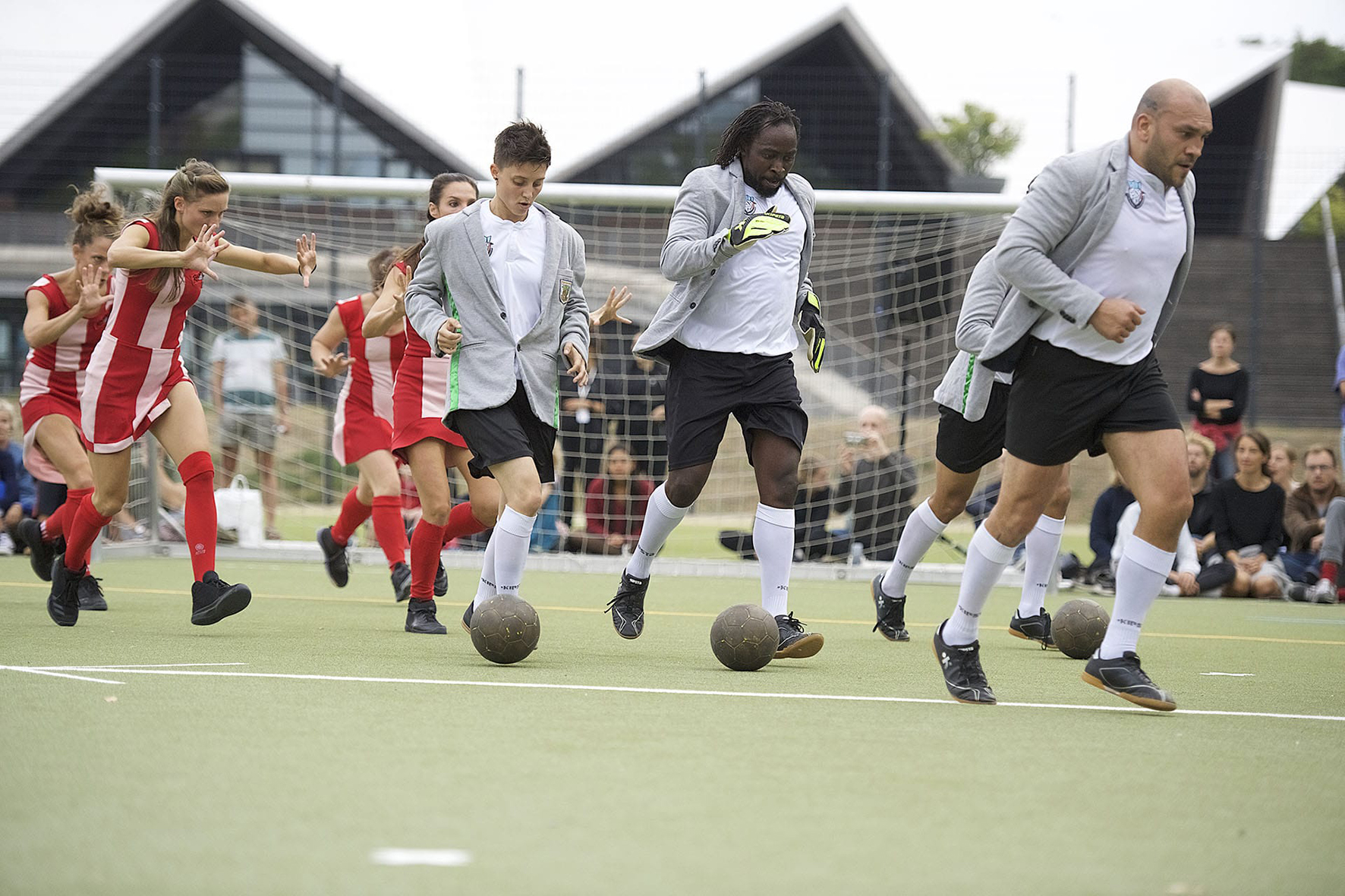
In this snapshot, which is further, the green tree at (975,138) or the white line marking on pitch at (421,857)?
the green tree at (975,138)

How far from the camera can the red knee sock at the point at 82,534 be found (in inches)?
274

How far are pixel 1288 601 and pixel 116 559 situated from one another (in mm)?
8854

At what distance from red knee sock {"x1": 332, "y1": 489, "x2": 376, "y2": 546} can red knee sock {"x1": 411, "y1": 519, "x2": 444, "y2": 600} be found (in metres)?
1.85

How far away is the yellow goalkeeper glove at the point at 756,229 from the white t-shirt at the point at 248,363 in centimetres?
807

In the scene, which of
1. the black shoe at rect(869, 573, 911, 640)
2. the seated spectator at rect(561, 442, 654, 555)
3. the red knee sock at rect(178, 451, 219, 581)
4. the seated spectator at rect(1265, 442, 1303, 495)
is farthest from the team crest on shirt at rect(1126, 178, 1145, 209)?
the seated spectator at rect(1265, 442, 1303, 495)

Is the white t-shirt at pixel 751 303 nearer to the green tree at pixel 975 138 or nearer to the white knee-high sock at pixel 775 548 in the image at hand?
the white knee-high sock at pixel 775 548

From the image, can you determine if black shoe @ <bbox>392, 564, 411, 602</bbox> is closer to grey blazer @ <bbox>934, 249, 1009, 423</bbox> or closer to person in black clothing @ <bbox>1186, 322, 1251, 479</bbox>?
grey blazer @ <bbox>934, 249, 1009, 423</bbox>

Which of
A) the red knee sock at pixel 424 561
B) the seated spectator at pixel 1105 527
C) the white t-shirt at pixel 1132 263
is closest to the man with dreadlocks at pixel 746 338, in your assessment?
the red knee sock at pixel 424 561

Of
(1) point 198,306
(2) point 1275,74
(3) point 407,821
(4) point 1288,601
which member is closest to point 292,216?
(1) point 198,306

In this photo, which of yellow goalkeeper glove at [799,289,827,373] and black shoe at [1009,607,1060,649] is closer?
yellow goalkeeper glove at [799,289,827,373]

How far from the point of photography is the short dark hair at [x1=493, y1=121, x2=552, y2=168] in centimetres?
603

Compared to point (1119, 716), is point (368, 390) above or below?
above

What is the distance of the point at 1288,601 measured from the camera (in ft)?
38.5

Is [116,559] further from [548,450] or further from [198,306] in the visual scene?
[548,450]
